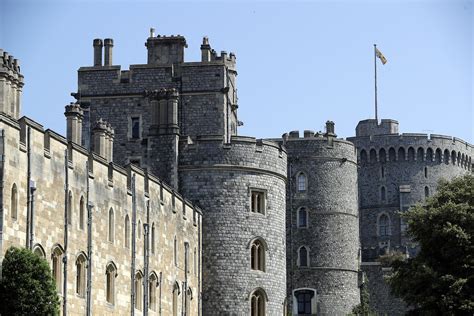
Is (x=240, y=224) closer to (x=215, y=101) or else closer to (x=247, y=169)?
(x=247, y=169)

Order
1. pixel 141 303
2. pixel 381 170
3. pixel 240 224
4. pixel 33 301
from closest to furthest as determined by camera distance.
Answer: pixel 33 301
pixel 141 303
pixel 240 224
pixel 381 170

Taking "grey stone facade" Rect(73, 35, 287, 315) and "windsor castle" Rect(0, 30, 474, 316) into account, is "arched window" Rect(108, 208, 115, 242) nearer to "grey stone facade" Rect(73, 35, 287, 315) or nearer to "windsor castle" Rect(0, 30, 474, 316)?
"windsor castle" Rect(0, 30, 474, 316)

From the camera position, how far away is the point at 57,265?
42.2 m

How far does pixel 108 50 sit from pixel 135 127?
17.5ft

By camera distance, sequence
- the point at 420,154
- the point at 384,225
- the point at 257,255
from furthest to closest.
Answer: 1. the point at 384,225
2. the point at 420,154
3. the point at 257,255

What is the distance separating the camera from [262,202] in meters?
61.6

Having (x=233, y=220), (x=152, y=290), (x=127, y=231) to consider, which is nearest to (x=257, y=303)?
(x=233, y=220)

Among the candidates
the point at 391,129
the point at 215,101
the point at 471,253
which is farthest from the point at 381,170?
the point at 471,253

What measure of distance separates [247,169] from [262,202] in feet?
6.25

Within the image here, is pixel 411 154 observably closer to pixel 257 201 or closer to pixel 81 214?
pixel 257 201

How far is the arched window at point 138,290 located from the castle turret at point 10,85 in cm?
934

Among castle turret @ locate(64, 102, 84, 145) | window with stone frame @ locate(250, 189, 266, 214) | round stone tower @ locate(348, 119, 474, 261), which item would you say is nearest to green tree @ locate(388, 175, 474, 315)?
window with stone frame @ locate(250, 189, 266, 214)

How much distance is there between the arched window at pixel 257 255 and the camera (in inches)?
2393

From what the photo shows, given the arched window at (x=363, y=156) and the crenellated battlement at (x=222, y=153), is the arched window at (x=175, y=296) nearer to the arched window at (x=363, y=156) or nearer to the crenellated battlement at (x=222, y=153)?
the crenellated battlement at (x=222, y=153)
